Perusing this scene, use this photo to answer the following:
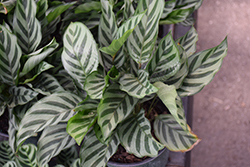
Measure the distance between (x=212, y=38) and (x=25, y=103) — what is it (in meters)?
1.18

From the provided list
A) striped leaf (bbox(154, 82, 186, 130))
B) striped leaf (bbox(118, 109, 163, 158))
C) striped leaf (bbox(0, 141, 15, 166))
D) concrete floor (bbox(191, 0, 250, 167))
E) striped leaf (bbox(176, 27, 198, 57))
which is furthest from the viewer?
concrete floor (bbox(191, 0, 250, 167))

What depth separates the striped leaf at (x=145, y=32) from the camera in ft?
1.90

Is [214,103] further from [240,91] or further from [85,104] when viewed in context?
[85,104]

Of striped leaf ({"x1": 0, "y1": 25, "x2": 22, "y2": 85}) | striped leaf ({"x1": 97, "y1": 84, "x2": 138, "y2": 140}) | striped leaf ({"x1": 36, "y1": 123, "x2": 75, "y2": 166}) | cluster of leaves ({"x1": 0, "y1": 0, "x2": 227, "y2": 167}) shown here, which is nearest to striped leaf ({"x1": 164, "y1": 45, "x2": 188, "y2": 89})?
cluster of leaves ({"x1": 0, "y1": 0, "x2": 227, "y2": 167})

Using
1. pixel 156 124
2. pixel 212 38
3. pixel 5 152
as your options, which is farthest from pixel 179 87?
pixel 212 38

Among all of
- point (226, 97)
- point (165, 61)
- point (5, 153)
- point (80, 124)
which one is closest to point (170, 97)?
point (165, 61)

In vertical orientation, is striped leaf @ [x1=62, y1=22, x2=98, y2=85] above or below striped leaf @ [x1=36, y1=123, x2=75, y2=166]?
above

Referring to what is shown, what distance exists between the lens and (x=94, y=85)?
629 mm

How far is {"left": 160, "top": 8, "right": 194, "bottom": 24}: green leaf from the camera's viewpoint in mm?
790

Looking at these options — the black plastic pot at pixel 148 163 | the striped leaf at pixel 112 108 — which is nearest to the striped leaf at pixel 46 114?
the striped leaf at pixel 112 108

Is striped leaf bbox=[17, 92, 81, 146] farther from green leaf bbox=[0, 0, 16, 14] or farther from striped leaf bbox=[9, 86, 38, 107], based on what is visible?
green leaf bbox=[0, 0, 16, 14]

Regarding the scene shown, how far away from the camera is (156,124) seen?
29.6 inches

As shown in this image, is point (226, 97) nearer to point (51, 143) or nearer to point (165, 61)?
point (165, 61)

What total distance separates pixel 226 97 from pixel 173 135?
0.86 m
